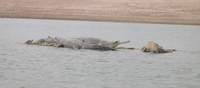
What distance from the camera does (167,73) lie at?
62.0ft

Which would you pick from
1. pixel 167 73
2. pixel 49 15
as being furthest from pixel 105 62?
pixel 49 15

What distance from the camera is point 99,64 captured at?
21.1m

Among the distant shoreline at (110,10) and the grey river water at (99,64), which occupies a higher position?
the grey river water at (99,64)

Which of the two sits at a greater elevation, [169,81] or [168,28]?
[169,81]

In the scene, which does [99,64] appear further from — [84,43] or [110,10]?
[110,10]

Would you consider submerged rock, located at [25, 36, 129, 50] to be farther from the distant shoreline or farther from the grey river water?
the distant shoreline

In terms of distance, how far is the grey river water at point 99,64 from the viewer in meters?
16.5

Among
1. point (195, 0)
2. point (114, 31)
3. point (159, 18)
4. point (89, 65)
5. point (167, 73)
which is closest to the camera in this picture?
point (167, 73)

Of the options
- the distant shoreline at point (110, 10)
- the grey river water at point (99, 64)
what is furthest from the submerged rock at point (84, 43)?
the distant shoreline at point (110, 10)

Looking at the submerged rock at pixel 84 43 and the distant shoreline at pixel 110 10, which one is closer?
the submerged rock at pixel 84 43

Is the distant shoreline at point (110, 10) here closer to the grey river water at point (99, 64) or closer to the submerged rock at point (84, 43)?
the grey river water at point (99, 64)

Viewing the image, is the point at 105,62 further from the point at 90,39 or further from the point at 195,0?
the point at 195,0

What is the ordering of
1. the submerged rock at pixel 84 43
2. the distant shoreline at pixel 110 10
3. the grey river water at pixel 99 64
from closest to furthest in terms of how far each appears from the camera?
1. the grey river water at pixel 99 64
2. the submerged rock at pixel 84 43
3. the distant shoreline at pixel 110 10

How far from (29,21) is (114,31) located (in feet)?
25.5
